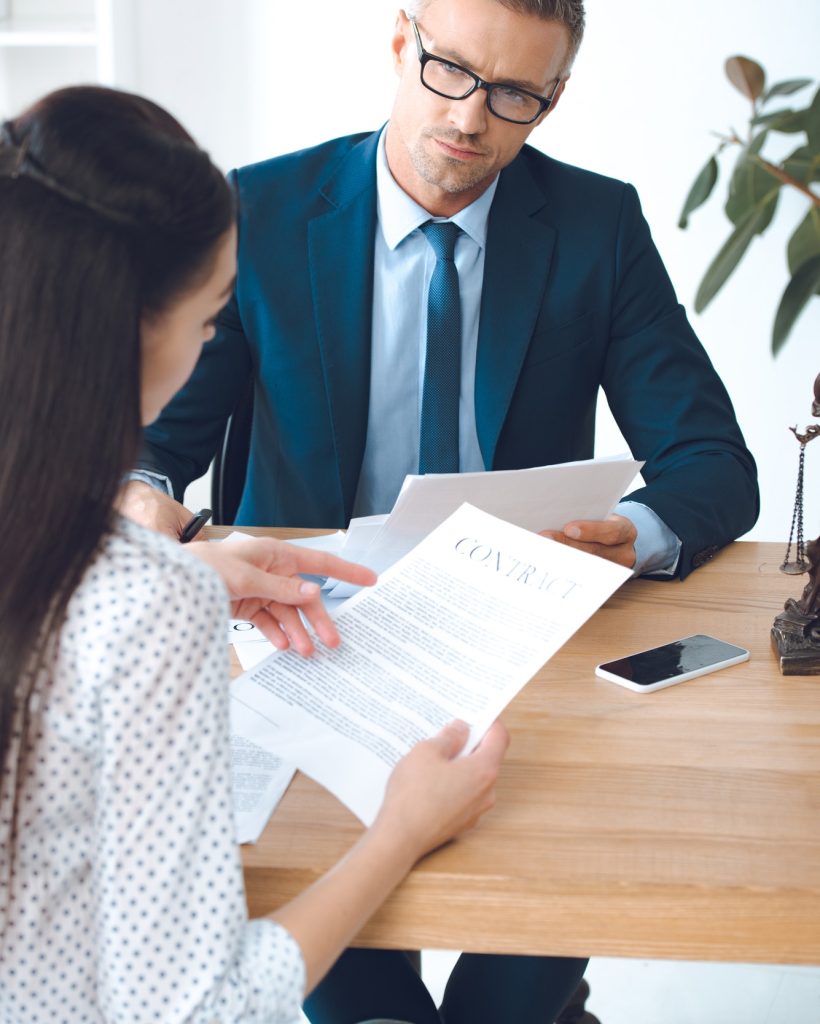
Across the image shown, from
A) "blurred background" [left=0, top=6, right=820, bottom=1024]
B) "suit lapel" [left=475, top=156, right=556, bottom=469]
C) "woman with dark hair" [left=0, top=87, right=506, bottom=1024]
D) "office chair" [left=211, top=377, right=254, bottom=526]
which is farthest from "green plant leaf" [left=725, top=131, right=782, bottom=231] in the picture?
"blurred background" [left=0, top=6, right=820, bottom=1024]

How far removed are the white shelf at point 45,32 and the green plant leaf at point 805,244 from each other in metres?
2.44

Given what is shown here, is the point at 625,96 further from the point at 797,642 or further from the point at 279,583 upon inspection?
the point at 279,583

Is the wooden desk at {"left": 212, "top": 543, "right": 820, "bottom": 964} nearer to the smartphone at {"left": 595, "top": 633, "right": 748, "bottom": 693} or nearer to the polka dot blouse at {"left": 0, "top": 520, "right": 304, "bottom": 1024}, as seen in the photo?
the smartphone at {"left": 595, "top": 633, "right": 748, "bottom": 693}

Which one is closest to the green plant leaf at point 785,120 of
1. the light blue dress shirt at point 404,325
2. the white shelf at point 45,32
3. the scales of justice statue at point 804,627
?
the scales of justice statue at point 804,627

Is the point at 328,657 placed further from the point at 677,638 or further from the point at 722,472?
the point at 722,472

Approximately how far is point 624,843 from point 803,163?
531mm

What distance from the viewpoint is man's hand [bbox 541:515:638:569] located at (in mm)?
1353

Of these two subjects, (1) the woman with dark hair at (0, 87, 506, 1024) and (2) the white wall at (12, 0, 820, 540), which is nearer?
(1) the woman with dark hair at (0, 87, 506, 1024)

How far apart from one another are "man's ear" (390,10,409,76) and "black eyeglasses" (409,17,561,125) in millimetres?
25

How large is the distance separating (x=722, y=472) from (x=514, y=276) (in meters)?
0.43

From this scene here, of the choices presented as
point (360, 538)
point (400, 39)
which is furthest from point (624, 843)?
point (400, 39)

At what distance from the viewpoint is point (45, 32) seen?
291 centimetres

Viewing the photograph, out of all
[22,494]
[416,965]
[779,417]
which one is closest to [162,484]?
[416,965]

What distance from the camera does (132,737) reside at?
0.67 meters
